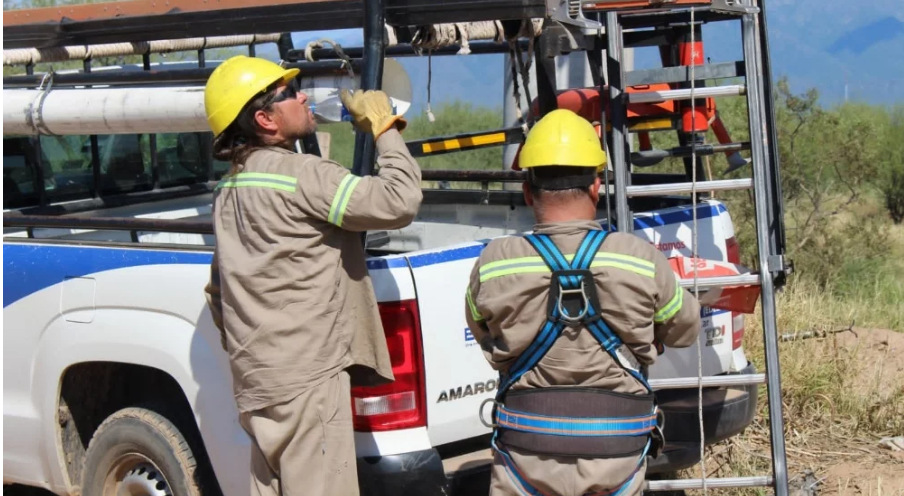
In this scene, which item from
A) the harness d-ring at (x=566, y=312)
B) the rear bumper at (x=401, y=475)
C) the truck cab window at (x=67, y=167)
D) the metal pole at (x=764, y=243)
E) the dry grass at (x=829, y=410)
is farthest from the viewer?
the truck cab window at (x=67, y=167)

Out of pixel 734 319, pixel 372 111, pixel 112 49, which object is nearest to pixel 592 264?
pixel 372 111

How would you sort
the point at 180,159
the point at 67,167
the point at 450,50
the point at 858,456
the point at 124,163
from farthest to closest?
the point at 180,159
the point at 124,163
the point at 67,167
the point at 858,456
the point at 450,50

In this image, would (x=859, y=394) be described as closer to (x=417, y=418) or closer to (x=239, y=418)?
(x=417, y=418)

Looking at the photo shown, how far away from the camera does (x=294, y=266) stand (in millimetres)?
3039

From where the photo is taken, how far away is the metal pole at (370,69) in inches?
130

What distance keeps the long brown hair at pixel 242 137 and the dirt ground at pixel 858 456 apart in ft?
8.96

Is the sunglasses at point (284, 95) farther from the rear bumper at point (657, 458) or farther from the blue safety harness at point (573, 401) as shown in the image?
the rear bumper at point (657, 458)

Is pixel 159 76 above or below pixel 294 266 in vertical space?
above

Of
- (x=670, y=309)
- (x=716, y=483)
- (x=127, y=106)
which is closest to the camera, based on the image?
(x=670, y=309)

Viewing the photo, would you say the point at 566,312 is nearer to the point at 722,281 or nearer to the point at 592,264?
the point at 592,264

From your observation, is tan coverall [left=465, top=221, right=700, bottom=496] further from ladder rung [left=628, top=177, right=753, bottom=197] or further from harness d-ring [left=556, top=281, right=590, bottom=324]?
ladder rung [left=628, top=177, right=753, bottom=197]

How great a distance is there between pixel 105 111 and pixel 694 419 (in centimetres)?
249

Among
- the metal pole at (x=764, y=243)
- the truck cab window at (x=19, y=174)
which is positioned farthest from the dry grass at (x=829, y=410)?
the truck cab window at (x=19, y=174)

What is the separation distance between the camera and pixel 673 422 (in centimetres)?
376
